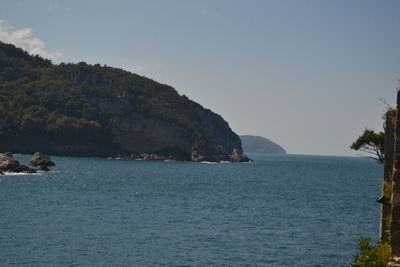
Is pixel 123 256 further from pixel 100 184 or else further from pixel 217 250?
pixel 100 184

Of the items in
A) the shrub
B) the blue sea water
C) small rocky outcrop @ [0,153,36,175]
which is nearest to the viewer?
the shrub

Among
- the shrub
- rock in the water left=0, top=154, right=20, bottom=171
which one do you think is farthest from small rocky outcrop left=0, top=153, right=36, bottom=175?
the shrub

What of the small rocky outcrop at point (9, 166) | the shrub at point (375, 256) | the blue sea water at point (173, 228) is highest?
the shrub at point (375, 256)

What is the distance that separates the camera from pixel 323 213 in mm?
65625

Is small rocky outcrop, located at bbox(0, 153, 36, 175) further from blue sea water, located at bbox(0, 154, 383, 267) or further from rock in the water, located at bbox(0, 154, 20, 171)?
blue sea water, located at bbox(0, 154, 383, 267)

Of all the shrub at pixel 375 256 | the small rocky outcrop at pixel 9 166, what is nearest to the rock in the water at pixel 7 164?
the small rocky outcrop at pixel 9 166

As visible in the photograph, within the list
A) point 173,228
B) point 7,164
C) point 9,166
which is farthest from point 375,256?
point 7,164

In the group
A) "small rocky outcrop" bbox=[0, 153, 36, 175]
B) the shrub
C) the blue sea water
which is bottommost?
the blue sea water

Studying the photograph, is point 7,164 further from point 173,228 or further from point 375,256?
point 375,256

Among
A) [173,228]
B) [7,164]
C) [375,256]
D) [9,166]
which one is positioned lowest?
[173,228]

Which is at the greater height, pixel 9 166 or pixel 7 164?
pixel 7 164

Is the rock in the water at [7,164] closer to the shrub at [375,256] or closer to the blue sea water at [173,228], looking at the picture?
the blue sea water at [173,228]

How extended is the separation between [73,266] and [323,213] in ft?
140

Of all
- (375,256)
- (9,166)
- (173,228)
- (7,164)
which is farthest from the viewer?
(7,164)
